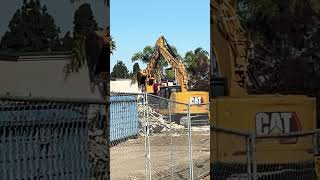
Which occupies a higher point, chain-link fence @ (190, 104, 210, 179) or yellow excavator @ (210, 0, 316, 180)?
yellow excavator @ (210, 0, 316, 180)

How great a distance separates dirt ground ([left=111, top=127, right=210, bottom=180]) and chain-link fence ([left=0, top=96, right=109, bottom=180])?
6.67 m

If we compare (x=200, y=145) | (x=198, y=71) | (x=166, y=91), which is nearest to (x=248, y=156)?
(x=200, y=145)

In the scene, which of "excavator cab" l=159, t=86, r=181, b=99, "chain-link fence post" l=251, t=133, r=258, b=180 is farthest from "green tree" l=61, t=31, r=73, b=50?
"excavator cab" l=159, t=86, r=181, b=99

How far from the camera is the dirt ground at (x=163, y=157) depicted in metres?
14.2

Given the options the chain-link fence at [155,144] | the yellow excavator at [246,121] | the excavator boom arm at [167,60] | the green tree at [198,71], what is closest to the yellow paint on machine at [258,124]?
the yellow excavator at [246,121]

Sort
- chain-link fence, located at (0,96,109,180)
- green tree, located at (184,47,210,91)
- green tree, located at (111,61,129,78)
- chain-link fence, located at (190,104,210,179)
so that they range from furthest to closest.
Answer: green tree, located at (111,61,129,78), green tree, located at (184,47,210,91), chain-link fence, located at (190,104,210,179), chain-link fence, located at (0,96,109,180)

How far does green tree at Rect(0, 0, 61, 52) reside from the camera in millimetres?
5379

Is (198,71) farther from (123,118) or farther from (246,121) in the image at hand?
(246,121)

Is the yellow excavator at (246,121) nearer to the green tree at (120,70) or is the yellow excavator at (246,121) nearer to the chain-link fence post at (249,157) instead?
the chain-link fence post at (249,157)

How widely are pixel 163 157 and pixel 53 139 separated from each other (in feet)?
41.1

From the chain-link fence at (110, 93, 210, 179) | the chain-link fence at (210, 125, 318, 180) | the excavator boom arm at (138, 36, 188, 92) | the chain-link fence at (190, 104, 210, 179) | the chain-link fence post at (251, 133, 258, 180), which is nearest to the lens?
the chain-link fence post at (251, 133, 258, 180)

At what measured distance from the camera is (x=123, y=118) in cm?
2314

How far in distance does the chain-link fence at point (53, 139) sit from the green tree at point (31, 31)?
0.50m

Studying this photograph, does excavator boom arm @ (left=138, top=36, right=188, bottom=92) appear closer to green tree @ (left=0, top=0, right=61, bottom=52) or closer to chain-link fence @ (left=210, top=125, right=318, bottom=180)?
chain-link fence @ (left=210, top=125, right=318, bottom=180)
